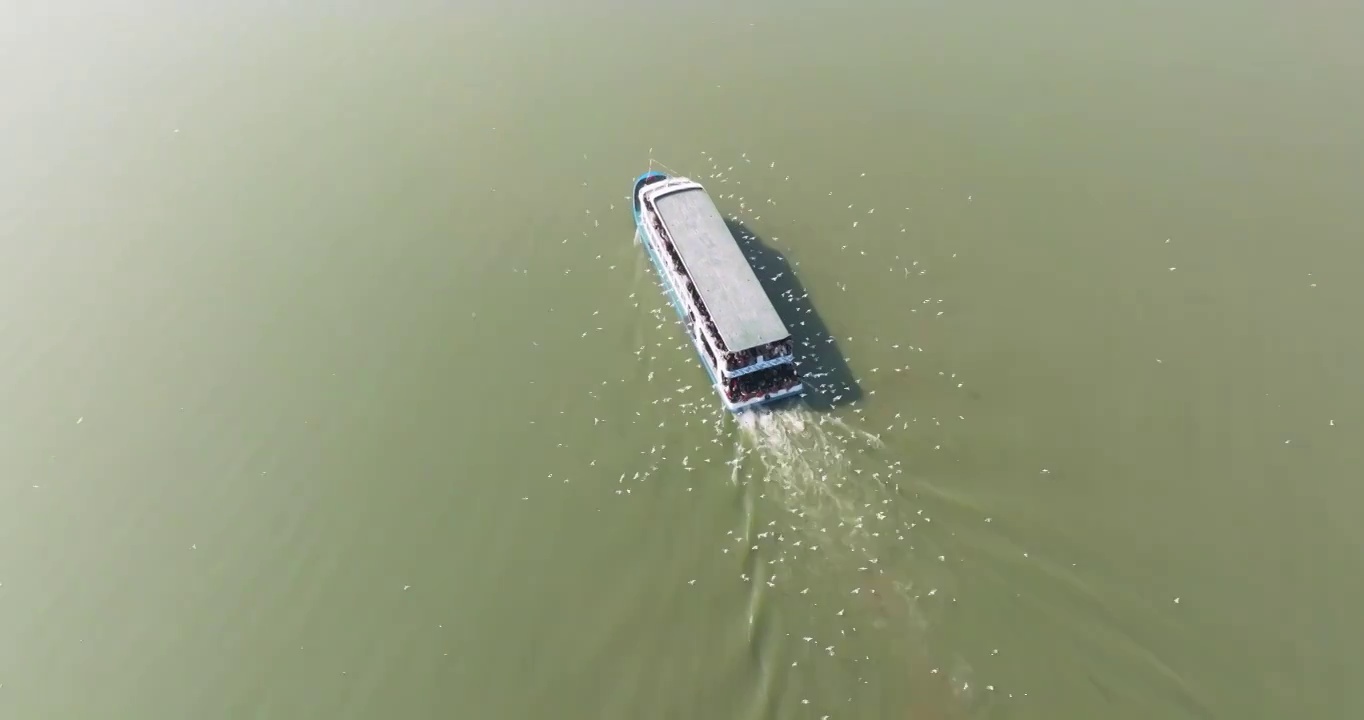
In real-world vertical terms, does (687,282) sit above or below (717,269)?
above

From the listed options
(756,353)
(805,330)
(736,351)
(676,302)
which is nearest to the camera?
(736,351)

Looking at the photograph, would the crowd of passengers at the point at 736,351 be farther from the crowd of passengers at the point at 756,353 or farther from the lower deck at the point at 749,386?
the lower deck at the point at 749,386

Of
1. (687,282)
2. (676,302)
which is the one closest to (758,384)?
(687,282)

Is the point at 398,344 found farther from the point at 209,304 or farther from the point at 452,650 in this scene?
the point at 452,650

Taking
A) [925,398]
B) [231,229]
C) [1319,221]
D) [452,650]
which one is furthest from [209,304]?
[1319,221]

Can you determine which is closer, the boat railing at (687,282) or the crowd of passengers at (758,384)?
the crowd of passengers at (758,384)

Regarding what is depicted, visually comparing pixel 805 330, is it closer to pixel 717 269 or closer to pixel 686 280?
pixel 717 269

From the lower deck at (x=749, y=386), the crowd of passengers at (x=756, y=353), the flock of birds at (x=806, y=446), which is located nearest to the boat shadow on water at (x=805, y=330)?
the flock of birds at (x=806, y=446)
